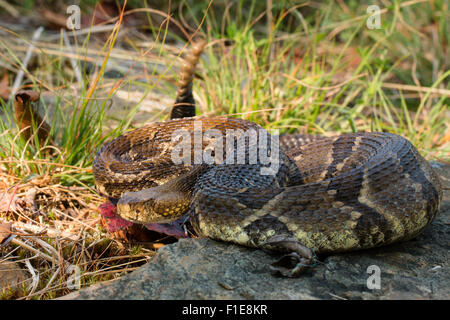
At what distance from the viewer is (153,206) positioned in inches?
135

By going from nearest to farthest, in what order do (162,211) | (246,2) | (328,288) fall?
(328,288) < (162,211) < (246,2)

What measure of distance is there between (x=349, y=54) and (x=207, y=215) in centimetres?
651

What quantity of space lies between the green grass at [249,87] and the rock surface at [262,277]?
2.05 feet

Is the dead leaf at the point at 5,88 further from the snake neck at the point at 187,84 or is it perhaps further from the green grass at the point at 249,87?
the snake neck at the point at 187,84

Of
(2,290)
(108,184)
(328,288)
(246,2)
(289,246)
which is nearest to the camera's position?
(328,288)

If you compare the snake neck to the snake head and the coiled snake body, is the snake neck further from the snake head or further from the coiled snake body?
the snake head

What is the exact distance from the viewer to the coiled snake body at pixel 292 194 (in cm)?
296

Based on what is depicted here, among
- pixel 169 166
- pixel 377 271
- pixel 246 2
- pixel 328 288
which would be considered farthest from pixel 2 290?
pixel 246 2

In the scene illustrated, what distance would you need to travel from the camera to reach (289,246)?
284cm

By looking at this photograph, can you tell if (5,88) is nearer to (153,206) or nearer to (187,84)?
(187,84)

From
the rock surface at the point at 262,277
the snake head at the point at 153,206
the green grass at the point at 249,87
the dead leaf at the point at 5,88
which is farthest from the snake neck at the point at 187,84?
the dead leaf at the point at 5,88

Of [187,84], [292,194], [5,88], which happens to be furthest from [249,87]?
[5,88]

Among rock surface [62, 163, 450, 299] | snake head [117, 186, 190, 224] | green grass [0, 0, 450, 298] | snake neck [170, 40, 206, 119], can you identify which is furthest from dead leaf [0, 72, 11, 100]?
rock surface [62, 163, 450, 299]

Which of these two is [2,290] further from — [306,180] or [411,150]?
[411,150]
